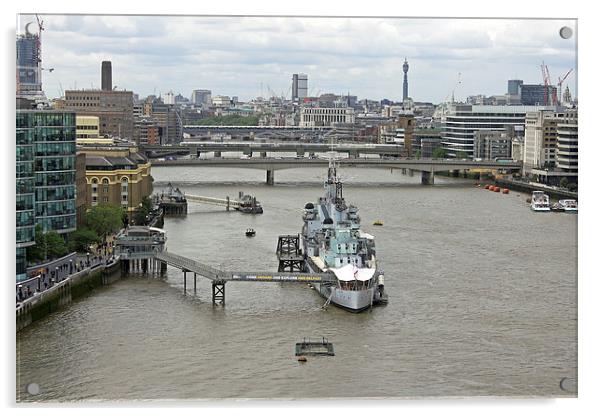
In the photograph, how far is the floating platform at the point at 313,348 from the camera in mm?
9367

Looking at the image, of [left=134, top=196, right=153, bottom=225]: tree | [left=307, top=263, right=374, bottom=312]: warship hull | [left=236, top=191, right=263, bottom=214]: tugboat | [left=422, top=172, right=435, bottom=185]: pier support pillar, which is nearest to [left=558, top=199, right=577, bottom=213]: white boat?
[left=236, top=191, right=263, bottom=214]: tugboat

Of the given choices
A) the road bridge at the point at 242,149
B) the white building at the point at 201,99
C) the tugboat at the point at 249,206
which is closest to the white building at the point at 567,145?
the road bridge at the point at 242,149

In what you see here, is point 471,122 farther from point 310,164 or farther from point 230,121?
point 230,121

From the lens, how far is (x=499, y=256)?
1495 centimetres

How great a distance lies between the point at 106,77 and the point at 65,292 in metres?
29.8

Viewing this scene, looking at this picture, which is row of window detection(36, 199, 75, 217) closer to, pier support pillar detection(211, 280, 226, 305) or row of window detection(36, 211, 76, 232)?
row of window detection(36, 211, 76, 232)

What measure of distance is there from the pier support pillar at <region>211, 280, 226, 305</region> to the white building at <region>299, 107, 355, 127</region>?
132ft

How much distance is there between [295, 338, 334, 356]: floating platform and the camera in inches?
369

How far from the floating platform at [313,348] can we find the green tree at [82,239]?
4.18 meters

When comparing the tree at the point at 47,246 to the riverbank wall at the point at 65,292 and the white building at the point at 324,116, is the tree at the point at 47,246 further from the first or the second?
the white building at the point at 324,116

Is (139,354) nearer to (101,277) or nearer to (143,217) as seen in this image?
(101,277)

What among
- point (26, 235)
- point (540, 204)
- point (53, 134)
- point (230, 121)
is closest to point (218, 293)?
point (26, 235)
